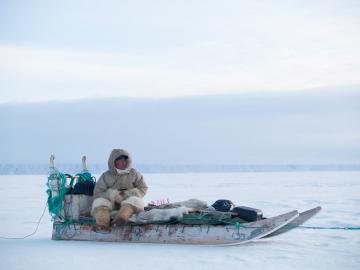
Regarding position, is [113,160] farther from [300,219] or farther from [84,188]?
[300,219]

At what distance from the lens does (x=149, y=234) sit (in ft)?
22.1

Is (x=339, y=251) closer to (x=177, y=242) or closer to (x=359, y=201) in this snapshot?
(x=177, y=242)

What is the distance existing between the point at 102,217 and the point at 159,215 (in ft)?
2.36

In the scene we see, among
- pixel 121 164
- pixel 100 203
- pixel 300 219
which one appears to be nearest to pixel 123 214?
pixel 100 203

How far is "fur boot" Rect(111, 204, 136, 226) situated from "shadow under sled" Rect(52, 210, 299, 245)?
0.09 m

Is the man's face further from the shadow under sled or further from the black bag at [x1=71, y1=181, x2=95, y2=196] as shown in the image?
the shadow under sled

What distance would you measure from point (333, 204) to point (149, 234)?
21.3 feet

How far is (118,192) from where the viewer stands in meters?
7.02

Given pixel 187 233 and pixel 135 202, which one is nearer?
pixel 187 233

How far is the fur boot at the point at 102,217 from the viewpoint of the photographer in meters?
6.79

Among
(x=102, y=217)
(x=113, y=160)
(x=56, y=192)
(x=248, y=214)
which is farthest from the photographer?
(x=56, y=192)

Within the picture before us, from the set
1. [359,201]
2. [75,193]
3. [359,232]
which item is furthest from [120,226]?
[359,201]

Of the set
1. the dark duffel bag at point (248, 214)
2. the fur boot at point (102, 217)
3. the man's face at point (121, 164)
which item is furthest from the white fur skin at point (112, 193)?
the dark duffel bag at point (248, 214)

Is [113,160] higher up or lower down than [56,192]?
higher up
